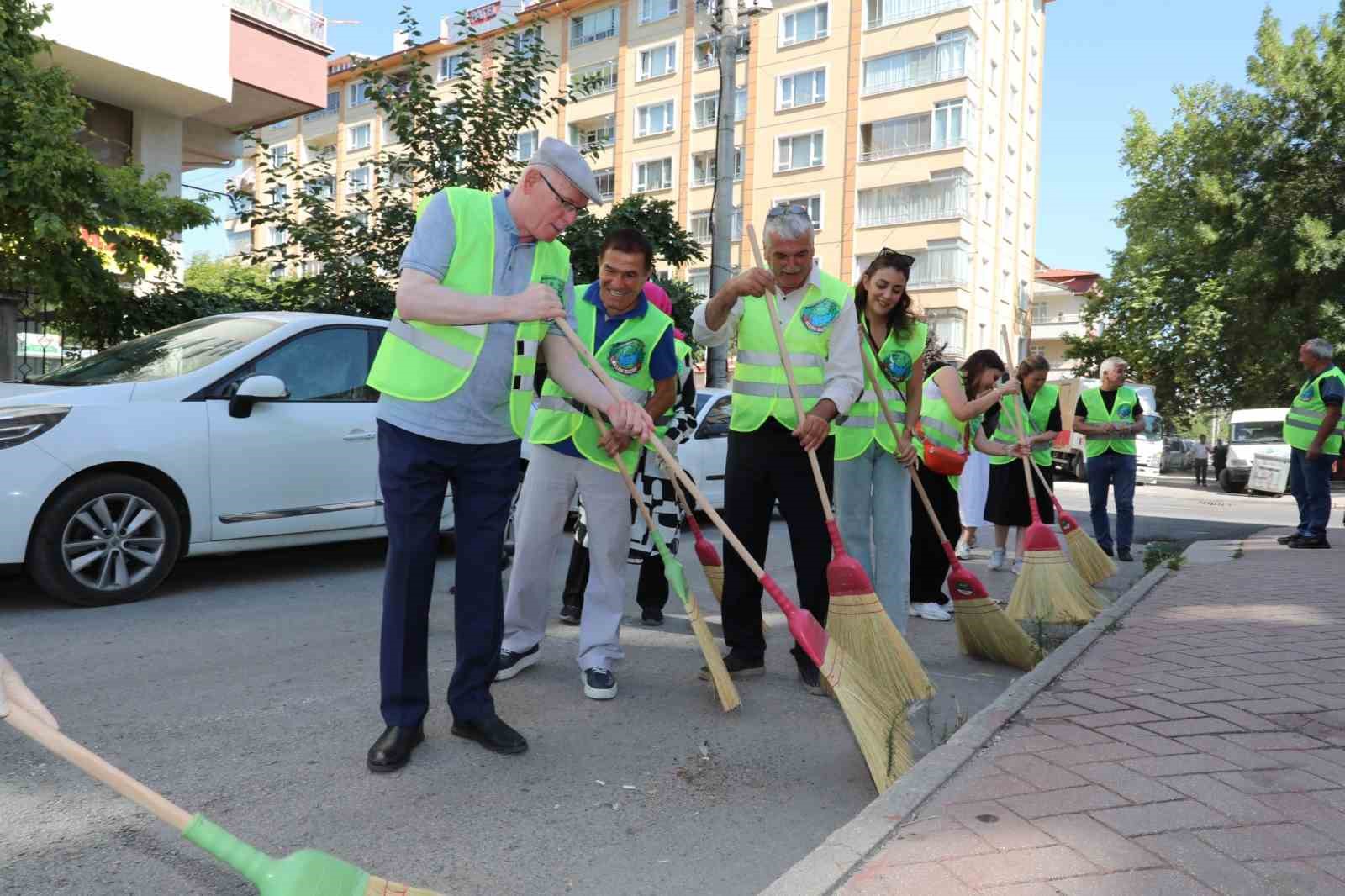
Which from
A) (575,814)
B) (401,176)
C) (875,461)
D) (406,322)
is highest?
(401,176)

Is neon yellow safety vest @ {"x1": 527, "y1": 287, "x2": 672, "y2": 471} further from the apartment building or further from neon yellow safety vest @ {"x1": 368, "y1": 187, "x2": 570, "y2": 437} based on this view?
the apartment building

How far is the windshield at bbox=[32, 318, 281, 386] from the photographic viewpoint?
232 inches

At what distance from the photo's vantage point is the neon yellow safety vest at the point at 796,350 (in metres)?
4.32

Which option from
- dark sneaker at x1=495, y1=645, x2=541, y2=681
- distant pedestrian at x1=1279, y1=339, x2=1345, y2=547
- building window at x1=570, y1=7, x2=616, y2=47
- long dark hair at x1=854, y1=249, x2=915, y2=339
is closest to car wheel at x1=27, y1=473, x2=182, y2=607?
dark sneaker at x1=495, y1=645, x2=541, y2=681

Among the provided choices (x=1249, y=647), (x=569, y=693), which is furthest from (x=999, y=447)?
(x=569, y=693)

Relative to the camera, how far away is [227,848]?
1.82m

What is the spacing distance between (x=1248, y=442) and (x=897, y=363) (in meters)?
22.4

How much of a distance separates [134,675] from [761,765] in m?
2.55

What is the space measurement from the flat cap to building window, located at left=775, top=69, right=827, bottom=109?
35274 millimetres

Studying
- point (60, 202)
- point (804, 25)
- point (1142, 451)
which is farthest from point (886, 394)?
point (804, 25)

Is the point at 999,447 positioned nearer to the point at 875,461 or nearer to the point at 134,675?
the point at 875,461

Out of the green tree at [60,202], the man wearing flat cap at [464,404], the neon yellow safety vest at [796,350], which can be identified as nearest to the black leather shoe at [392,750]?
the man wearing flat cap at [464,404]

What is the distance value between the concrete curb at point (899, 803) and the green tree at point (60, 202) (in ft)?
27.1

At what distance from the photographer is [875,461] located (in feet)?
15.9
